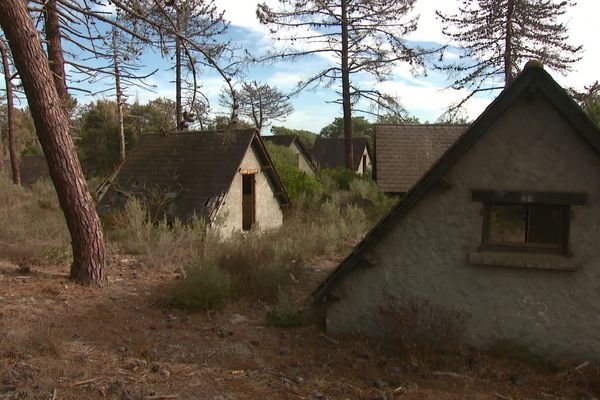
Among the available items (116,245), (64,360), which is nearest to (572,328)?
(64,360)

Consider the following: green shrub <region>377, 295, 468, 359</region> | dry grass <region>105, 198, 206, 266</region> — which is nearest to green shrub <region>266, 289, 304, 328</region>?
green shrub <region>377, 295, 468, 359</region>

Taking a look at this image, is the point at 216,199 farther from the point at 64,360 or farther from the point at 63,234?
the point at 64,360

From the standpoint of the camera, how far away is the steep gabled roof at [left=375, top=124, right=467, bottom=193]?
1944 centimetres

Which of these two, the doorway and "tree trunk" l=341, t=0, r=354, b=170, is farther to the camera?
"tree trunk" l=341, t=0, r=354, b=170

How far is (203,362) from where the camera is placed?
5.53 m

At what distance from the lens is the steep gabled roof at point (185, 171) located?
14445 millimetres

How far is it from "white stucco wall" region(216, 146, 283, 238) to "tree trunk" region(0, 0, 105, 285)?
19.0 ft

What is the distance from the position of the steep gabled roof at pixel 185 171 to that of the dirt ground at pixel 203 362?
7.07m

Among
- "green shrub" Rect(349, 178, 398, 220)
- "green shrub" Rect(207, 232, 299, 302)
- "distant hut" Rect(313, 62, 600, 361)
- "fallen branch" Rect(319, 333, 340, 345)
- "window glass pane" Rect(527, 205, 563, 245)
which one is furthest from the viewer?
"green shrub" Rect(349, 178, 398, 220)

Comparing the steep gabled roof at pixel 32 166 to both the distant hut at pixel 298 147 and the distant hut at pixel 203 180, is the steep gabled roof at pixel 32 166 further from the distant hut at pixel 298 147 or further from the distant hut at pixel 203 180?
the distant hut at pixel 203 180

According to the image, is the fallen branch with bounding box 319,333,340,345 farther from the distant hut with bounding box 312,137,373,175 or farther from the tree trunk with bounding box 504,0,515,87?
the distant hut with bounding box 312,137,373,175

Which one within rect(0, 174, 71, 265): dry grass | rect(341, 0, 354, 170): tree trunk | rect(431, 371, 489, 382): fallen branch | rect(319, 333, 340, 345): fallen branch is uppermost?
rect(341, 0, 354, 170): tree trunk

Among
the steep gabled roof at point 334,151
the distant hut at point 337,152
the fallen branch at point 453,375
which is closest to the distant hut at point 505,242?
the fallen branch at point 453,375

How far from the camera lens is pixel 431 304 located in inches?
238
